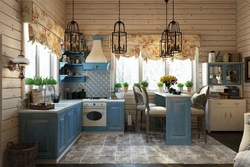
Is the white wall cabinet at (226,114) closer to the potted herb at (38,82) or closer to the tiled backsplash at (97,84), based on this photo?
the tiled backsplash at (97,84)

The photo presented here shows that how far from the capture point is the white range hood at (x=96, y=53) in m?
5.59

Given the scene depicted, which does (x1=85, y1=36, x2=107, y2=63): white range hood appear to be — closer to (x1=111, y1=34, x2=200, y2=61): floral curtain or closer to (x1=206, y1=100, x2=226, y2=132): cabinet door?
(x1=111, y1=34, x2=200, y2=61): floral curtain

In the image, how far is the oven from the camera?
5230 mm

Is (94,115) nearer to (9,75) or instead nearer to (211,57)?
(9,75)

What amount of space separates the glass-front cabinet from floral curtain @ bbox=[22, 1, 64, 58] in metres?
3.77

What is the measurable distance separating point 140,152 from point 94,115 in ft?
5.70

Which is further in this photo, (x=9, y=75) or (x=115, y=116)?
(x=115, y=116)

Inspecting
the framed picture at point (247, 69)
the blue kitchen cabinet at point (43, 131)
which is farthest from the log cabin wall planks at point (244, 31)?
the blue kitchen cabinet at point (43, 131)

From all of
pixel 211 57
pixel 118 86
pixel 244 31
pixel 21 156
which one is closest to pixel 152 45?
pixel 118 86

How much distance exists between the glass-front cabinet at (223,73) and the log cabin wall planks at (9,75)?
4.46 m

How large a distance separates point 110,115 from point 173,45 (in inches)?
91.0

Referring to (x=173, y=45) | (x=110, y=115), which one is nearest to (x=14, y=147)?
(x=110, y=115)

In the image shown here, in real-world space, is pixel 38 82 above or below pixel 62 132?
above

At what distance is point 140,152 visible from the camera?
155 inches
